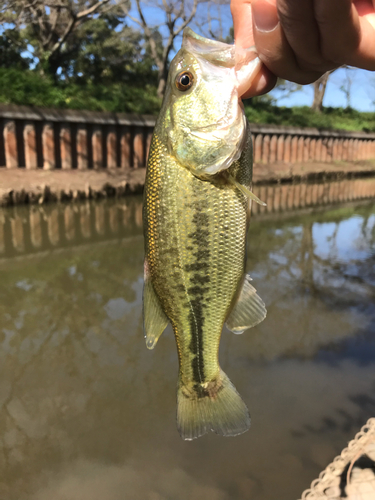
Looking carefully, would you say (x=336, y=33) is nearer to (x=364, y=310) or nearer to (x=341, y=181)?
(x=364, y=310)

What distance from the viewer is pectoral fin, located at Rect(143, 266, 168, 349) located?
189 centimetres

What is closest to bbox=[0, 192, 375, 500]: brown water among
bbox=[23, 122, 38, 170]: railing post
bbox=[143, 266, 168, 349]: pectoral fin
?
bbox=[143, 266, 168, 349]: pectoral fin

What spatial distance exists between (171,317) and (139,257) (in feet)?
18.4

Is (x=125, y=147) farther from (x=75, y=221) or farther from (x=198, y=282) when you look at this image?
(x=198, y=282)

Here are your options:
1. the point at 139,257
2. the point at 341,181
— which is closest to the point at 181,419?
the point at 139,257

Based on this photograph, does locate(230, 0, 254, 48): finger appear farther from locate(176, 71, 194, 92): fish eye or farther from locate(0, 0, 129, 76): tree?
locate(0, 0, 129, 76): tree

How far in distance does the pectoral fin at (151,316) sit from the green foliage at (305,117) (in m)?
16.7

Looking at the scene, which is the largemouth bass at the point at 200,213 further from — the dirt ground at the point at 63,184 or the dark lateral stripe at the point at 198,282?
the dirt ground at the point at 63,184

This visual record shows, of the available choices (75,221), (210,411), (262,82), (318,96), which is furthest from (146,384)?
(318,96)

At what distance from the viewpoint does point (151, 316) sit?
1908 mm

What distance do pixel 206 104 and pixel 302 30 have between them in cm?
53

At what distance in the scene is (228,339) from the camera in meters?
4.75

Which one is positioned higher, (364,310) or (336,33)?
(336,33)

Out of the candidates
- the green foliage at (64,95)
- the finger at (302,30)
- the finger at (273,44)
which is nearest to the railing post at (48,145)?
the green foliage at (64,95)
